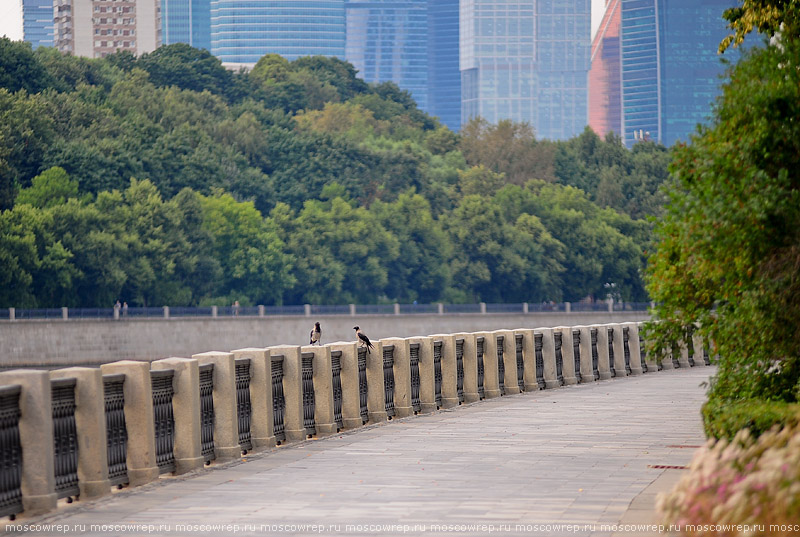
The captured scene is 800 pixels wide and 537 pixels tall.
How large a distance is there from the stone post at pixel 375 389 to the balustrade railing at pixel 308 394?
6.17 feet

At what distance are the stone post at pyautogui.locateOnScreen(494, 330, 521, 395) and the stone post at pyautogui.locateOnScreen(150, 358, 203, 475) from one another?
11776mm

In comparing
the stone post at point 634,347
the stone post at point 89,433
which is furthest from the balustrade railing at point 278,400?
the stone post at point 634,347

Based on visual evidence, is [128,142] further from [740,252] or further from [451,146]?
[740,252]

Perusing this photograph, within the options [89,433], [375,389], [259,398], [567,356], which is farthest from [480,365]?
[89,433]

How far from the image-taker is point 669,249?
13828mm

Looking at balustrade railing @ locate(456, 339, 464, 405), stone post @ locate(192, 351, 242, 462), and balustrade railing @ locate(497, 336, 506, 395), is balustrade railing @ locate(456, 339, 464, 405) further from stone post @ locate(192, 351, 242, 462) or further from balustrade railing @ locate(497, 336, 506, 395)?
stone post @ locate(192, 351, 242, 462)

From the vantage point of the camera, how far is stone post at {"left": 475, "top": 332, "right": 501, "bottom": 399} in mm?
24344

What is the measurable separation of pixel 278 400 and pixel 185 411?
2768 millimetres

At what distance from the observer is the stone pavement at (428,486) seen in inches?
406

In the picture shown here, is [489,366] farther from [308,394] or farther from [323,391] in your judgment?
[308,394]

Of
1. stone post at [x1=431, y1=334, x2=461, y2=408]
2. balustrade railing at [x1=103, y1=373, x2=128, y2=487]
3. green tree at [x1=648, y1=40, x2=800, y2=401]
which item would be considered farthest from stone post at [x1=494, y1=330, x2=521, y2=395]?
balustrade railing at [x1=103, y1=373, x2=128, y2=487]

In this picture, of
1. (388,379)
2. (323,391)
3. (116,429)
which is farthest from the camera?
(388,379)

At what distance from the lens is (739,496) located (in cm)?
621

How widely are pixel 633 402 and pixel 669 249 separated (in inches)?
370
